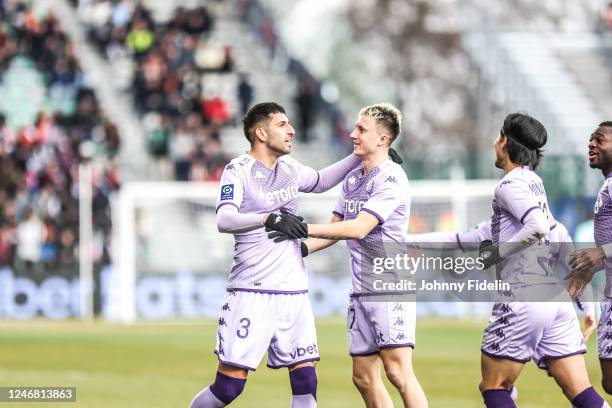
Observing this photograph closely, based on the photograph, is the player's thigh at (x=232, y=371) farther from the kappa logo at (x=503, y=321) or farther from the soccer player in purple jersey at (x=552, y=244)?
the kappa logo at (x=503, y=321)

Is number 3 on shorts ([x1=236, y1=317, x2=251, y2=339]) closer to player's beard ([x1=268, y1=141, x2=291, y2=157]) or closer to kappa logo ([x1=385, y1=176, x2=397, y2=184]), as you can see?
player's beard ([x1=268, y1=141, x2=291, y2=157])

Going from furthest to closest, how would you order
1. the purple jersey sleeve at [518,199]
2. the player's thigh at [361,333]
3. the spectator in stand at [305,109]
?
1. the spectator in stand at [305,109]
2. the player's thigh at [361,333]
3. the purple jersey sleeve at [518,199]

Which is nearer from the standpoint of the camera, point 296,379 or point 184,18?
point 296,379

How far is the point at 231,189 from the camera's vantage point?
960cm

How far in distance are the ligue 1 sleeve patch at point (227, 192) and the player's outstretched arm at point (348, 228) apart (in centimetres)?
65

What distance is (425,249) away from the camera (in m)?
10.1

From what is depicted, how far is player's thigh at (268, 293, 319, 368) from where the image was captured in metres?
9.70

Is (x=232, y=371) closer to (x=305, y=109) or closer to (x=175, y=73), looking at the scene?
(x=305, y=109)

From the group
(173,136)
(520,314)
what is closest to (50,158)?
(173,136)

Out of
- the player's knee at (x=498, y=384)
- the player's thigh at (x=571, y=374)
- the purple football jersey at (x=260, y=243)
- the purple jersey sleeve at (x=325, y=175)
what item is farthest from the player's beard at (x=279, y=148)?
the player's thigh at (x=571, y=374)

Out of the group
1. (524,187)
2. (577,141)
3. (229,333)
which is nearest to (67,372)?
(229,333)

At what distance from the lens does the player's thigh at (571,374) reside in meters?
9.25

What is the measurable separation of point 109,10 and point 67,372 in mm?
18634

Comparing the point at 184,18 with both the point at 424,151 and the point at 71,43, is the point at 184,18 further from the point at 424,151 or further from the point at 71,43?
the point at 424,151
